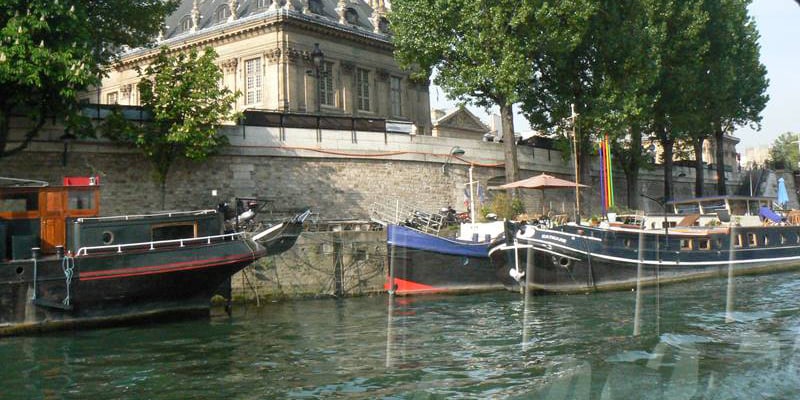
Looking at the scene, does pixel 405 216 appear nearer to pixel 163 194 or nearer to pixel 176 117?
pixel 163 194

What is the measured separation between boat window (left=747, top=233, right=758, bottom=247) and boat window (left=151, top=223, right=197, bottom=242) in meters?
19.8

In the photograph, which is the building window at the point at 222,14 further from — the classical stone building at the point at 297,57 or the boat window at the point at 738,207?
the boat window at the point at 738,207

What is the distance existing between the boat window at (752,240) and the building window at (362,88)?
22.6 m

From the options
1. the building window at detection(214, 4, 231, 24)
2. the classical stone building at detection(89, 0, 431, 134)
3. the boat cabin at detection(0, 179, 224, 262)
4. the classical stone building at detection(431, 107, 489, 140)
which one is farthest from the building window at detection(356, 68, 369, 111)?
the boat cabin at detection(0, 179, 224, 262)

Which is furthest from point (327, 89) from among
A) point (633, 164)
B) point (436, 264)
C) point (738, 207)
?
point (738, 207)

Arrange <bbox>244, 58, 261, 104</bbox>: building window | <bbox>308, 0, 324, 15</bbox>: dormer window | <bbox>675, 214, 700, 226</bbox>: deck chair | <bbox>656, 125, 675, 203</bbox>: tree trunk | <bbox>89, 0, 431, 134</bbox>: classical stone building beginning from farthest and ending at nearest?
<bbox>656, 125, 675, 203</bbox>: tree trunk
<bbox>308, 0, 324, 15</bbox>: dormer window
<bbox>244, 58, 261, 104</bbox>: building window
<bbox>89, 0, 431, 134</bbox>: classical stone building
<bbox>675, 214, 700, 226</bbox>: deck chair

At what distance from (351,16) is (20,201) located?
28.3 metres

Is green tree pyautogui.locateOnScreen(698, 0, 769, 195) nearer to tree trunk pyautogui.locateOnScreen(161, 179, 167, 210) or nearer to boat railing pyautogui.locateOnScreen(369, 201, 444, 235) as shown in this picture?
boat railing pyautogui.locateOnScreen(369, 201, 444, 235)

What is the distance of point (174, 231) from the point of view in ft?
64.1

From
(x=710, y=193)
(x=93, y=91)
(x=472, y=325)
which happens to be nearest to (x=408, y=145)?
(x=472, y=325)

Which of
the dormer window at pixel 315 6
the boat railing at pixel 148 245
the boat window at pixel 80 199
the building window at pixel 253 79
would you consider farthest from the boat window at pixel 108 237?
the dormer window at pixel 315 6

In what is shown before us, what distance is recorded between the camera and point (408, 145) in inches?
1261

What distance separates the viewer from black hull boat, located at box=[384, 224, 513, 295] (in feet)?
77.8

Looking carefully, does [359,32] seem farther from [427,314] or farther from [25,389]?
[25,389]
